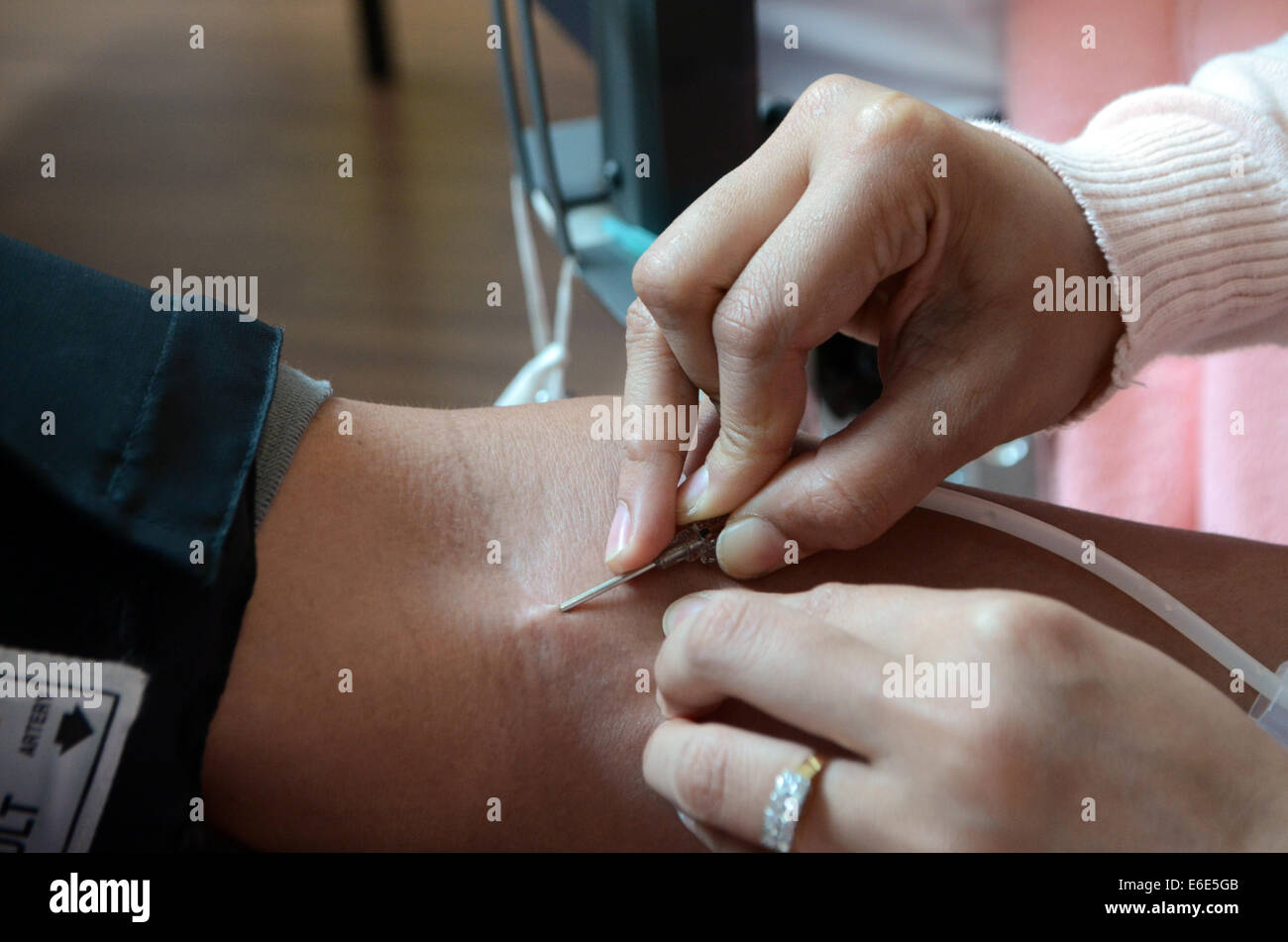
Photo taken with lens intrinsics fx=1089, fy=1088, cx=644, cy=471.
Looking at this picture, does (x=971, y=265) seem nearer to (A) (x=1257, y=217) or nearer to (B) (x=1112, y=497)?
(A) (x=1257, y=217)

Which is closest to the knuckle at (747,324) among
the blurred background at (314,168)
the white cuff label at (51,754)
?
the white cuff label at (51,754)

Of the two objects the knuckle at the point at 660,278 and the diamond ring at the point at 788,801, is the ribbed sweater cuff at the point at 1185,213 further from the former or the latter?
the diamond ring at the point at 788,801

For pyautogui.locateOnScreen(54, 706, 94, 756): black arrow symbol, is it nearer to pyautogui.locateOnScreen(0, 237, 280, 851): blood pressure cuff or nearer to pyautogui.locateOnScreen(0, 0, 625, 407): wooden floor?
pyautogui.locateOnScreen(0, 237, 280, 851): blood pressure cuff

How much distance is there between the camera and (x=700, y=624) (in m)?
0.64

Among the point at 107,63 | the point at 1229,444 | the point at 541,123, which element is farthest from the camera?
the point at 107,63

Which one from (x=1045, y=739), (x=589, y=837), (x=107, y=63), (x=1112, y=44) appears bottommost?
(x=589, y=837)

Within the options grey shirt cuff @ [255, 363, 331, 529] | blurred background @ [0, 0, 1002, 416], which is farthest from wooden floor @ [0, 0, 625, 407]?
grey shirt cuff @ [255, 363, 331, 529]

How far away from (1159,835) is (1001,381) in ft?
1.09

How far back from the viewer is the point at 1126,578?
0.83 metres

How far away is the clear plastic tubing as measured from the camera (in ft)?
2.59

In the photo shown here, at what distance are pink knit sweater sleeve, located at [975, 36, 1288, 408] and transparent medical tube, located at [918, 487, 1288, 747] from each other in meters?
0.16

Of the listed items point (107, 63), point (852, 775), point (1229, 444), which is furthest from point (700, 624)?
point (107, 63)

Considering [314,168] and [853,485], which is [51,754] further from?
[314,168]

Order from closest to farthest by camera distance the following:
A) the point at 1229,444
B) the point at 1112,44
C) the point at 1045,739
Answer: the point at 1045,739 → the point at 1229,444 → the point at 1112,44
